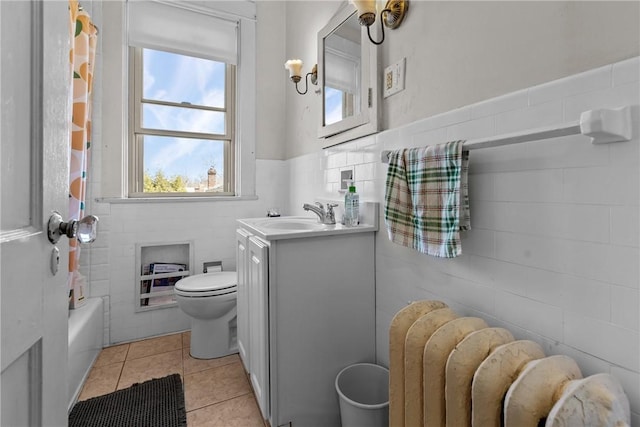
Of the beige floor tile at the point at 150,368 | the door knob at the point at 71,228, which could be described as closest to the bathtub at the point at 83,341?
the beige floor tile at the point at 150,368

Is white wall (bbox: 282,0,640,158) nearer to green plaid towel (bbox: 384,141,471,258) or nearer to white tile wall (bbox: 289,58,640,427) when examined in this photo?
white tile wall (bbox: 289,58,640,427)

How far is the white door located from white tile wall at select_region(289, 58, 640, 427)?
1132 millimetres

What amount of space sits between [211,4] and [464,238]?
8.27 ft

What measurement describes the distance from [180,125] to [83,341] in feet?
5.26

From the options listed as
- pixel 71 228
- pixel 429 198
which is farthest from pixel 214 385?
pixel 429 198

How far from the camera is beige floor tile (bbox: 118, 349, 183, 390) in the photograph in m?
1.71

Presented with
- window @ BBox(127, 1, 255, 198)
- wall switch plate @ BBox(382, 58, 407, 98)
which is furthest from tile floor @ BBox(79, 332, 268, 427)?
wall switch plate @ BBox(382, 58, 407, 98)

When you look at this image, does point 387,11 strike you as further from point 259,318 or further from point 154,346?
point 154,346

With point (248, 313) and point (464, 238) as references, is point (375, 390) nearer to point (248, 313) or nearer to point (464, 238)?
point (248, 313)

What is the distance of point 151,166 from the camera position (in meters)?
2.30

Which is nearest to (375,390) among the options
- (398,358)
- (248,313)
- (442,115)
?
(398,358)

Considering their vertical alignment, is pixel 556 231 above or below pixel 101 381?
above

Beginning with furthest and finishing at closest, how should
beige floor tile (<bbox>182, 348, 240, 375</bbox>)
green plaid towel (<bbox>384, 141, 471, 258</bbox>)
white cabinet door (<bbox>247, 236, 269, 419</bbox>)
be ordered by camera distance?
beige floor tile (<bbox>182, 348, 240, 375</bbox>)
white cabinet door (<bbox>247, 236, 269, 419</bbox>)
green plaid towel (<bbox>384, 141, 471, 258</bbox>)

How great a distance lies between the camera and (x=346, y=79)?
5.57 ft
